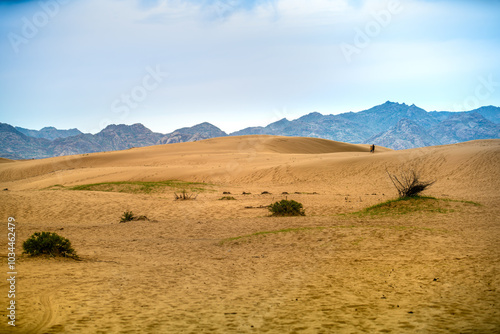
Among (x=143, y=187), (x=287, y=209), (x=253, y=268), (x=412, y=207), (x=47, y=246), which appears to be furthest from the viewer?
(x=143, y=187)

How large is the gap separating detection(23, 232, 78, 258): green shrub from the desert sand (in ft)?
1.06

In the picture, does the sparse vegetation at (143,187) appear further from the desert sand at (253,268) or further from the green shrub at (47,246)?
the green shrub at (47,246)

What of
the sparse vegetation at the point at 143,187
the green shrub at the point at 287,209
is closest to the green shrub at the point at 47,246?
the green shrub at the point at 287,209

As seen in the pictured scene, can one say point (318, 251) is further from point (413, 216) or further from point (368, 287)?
point (413, 216)

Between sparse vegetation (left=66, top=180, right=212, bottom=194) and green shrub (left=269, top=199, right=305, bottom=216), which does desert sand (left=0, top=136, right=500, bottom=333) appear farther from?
sparse vegetation (left=66, top=180, right=212, bottom=194)

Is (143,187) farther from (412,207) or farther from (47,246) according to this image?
(412,207)

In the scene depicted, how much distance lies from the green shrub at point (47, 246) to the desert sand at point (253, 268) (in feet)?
1.06

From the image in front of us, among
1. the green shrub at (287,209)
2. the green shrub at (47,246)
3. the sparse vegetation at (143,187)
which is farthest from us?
the sparse vegetation at (143,187)

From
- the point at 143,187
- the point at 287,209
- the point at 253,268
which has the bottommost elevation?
the point at 253,268

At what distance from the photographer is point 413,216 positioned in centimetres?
1434

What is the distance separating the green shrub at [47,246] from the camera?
9.09 m

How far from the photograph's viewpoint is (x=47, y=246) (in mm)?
9141

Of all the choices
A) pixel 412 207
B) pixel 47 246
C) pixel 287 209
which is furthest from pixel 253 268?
pixel 412 207

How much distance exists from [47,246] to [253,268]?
4957 millimetres
